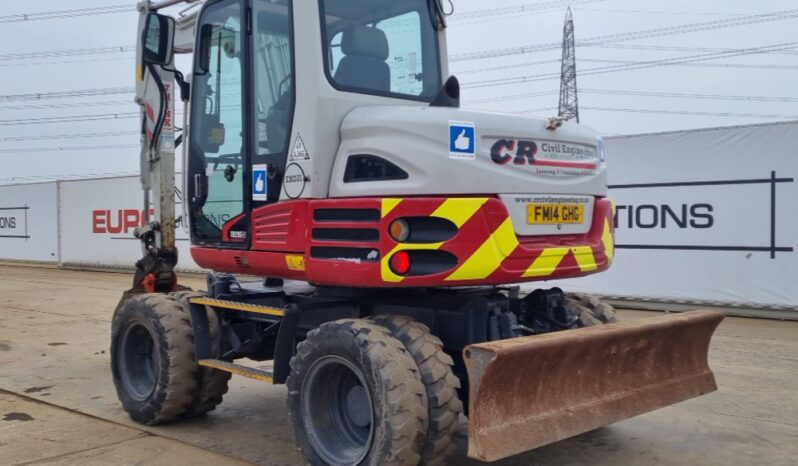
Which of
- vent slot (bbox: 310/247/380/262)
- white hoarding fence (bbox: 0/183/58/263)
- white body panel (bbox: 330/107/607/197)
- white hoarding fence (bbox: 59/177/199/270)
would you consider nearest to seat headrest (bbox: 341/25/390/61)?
white body panel (bbox: 330/107/607/197)

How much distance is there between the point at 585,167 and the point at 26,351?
7220 mm

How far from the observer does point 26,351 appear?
9180 millimetres

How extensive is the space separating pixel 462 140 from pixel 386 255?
78 cm

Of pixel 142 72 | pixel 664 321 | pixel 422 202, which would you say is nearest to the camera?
pixel 422 202

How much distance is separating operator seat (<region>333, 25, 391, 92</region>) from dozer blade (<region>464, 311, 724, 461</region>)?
1961mm

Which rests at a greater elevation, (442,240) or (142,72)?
(142,72)

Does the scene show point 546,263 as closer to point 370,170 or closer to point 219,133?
point 370,170

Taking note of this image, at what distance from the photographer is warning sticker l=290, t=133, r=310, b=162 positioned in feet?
15.8

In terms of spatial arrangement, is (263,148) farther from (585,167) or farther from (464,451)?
(464,451)

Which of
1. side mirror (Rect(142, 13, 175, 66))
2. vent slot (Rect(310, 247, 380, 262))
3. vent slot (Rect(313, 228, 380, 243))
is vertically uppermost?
side mirror (Rect(142, 13, 175, 66))

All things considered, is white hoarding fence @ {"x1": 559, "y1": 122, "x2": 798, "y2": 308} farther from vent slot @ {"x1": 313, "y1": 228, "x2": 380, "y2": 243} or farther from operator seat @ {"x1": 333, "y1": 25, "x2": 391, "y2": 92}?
vent slot @ {"x1": 313, "y1": 228, "x2": 380, "y2": 243}

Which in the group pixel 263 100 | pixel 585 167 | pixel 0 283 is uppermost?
pixel 263 100

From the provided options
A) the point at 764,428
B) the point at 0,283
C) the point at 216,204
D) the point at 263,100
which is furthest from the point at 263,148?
the point at 0,283

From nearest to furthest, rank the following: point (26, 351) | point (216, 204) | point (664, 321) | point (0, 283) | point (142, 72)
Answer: point (664, 321)
point (216, 204)
point (142, 72)
point (26, 351)
point (0, 283)
